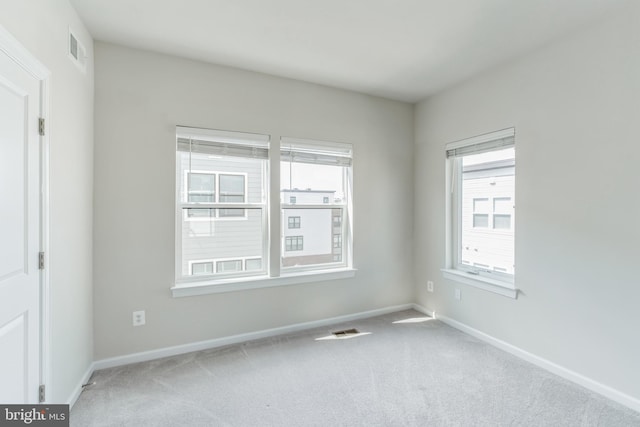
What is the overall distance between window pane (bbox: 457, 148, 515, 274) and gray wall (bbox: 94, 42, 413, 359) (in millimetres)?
1117

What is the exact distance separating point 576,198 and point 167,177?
11.0 ft

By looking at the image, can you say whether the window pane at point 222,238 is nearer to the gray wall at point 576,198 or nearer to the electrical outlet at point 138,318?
the electrical outlet at point 138,318

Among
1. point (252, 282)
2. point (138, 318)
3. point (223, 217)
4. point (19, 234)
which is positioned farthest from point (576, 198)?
point (138, 318)

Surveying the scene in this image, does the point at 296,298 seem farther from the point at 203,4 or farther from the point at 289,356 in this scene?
the point at 203,4

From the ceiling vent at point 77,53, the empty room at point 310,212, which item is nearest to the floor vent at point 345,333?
the empty room at point 310,212

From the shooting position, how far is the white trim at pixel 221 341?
8.17 feet

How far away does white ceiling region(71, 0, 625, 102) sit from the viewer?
2018 millimetres

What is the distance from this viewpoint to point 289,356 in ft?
8.77

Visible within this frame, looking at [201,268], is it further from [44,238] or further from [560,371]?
[560,371]

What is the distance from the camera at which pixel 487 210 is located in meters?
3.11

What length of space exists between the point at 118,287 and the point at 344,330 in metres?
2.17

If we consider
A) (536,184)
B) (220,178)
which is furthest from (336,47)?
(536,184)

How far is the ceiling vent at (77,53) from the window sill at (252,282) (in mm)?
1844

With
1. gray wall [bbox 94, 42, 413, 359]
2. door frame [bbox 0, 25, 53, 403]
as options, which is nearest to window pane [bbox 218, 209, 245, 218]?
gray wall [bbox 94, 42, 413, 359]
